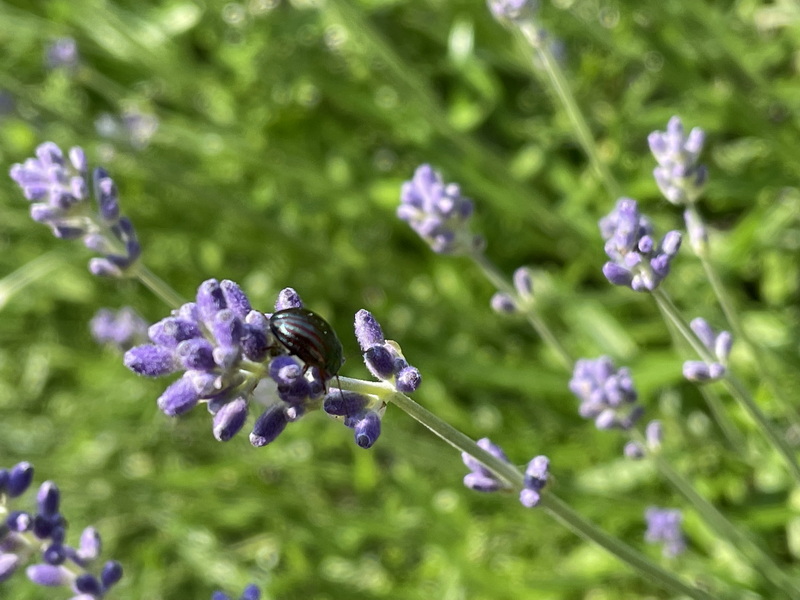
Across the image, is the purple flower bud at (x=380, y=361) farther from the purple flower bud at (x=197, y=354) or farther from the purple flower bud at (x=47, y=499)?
the purple flower bud at (x=47, y=499)

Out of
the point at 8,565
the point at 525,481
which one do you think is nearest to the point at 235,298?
the point at 525,481

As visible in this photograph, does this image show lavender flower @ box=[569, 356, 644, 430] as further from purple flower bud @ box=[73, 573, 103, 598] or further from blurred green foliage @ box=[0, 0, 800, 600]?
purple flower bud @ box=[73, 573, 103, 598]

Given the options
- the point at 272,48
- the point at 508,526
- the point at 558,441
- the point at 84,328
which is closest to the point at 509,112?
the point at 272,48

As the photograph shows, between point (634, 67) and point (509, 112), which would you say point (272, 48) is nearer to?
point (509, 112)

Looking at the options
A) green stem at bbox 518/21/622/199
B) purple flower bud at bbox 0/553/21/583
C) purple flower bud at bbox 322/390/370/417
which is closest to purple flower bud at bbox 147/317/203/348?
purple flower bud at bbox 322/390/370/417

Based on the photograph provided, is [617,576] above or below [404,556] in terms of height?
above

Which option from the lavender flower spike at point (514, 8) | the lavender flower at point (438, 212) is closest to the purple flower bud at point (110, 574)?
the lavender flower at point (438, 212)
